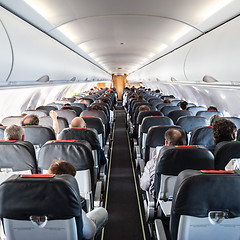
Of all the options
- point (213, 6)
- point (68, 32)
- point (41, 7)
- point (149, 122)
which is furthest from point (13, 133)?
point (68, 32)

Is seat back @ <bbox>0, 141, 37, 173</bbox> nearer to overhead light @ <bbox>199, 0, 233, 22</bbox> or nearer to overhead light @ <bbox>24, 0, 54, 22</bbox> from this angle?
overhead light @ <bbox>24, 0, 54, 22</bbox>

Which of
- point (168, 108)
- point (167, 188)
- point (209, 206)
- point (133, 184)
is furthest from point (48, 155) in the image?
point (168, 108)

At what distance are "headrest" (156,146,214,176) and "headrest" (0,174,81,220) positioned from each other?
1.31 metres

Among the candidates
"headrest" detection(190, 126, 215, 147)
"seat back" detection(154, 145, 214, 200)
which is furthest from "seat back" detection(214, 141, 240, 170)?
"headrest" detection(190, 126, 215, 147)

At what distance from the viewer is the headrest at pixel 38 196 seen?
6.29 feet

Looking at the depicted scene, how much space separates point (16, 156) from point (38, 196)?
141cm

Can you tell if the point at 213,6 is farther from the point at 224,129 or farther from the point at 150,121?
the point at 224,129

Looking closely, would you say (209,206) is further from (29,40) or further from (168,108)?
(168,108)

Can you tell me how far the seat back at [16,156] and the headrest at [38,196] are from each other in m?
1.21

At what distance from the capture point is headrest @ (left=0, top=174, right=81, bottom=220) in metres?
1.92

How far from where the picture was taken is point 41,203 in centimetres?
194

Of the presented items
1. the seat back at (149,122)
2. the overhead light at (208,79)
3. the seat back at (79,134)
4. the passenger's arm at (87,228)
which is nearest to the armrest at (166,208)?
the passenger's arm at (87,228)

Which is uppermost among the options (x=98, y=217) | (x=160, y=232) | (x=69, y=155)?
(x=69, y=155)

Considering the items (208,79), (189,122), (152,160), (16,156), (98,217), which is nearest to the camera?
(98,217)
